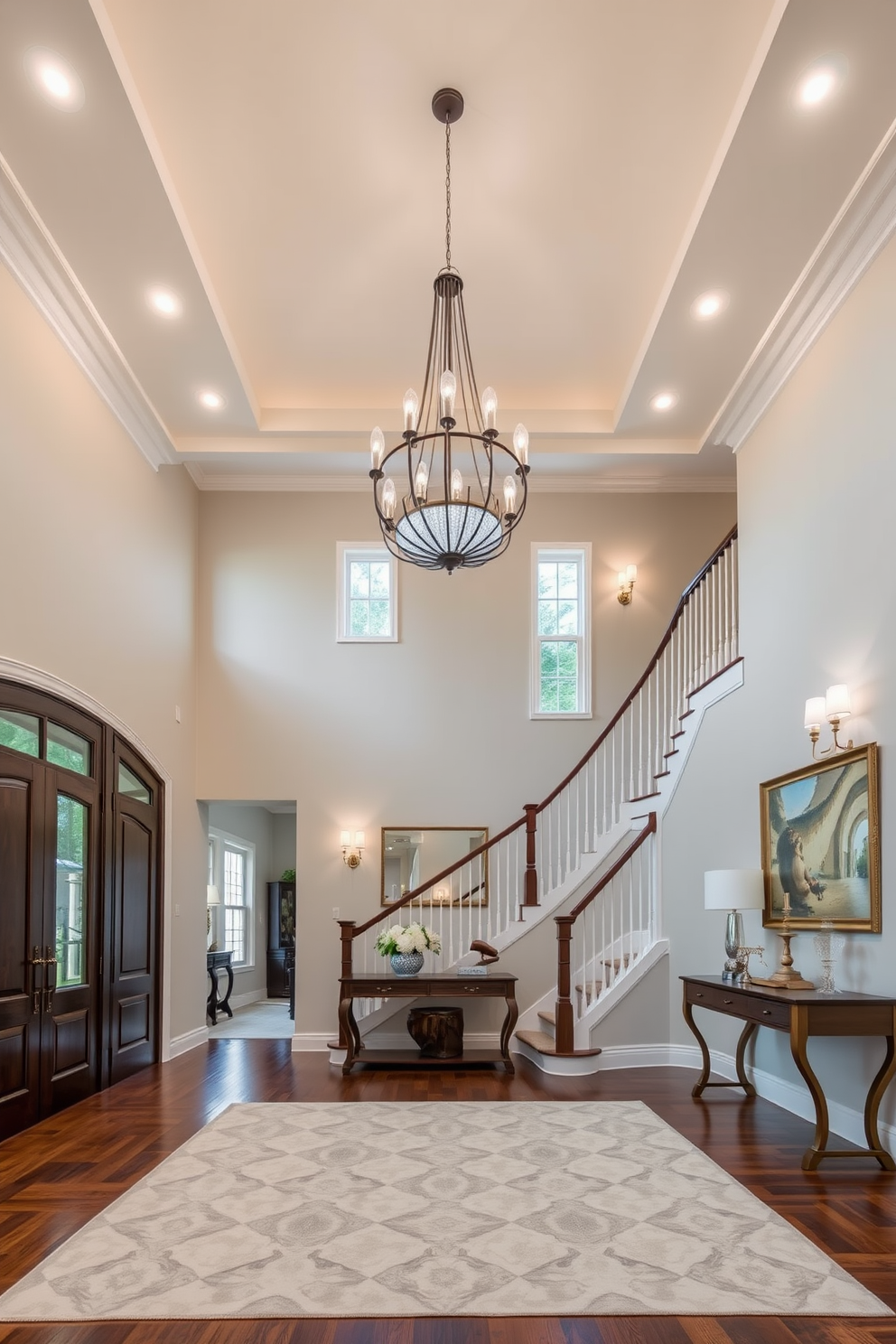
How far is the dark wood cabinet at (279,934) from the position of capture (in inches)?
560

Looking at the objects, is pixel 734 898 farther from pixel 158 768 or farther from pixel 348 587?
pixel 348 587

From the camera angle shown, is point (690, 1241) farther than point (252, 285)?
No

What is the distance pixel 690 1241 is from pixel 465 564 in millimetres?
3379

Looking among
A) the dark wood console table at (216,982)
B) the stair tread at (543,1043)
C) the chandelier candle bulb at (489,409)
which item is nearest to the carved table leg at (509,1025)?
the stair tread at (543,1043)

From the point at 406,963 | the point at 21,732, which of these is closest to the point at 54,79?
the point at 21,732

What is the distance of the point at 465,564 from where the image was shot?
224 inches

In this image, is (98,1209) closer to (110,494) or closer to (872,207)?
(110,494)

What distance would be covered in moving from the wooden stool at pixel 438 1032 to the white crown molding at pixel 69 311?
5.03 metres

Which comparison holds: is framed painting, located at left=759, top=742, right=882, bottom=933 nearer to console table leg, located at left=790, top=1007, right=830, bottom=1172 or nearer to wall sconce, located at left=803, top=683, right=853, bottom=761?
wall sconce, located at left=803, top=683, right=853, bottom=761

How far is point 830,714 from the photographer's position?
553 centimetres

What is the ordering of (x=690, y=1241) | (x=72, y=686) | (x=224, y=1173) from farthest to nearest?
(x=72, y=686) → (x=224, y=1173) → (x=690, y=1241)

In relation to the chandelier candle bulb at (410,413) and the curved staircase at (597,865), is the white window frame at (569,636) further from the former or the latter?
the chandelier candle bulb at (410,413)

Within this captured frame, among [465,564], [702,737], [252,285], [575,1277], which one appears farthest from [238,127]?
[575,1277]

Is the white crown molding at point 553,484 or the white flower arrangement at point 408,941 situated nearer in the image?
the white flower arrangement at point 408,941
